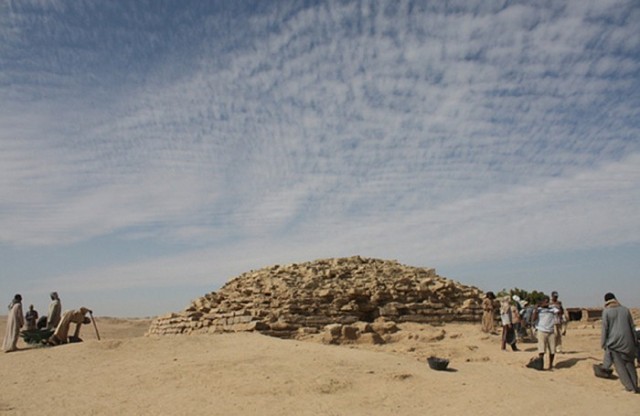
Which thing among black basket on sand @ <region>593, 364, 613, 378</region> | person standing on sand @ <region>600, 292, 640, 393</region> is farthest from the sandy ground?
person standing on sand @ <region>600, 292, 640, 393</region>

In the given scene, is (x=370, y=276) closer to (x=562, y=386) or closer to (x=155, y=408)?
(x=562, y=386)

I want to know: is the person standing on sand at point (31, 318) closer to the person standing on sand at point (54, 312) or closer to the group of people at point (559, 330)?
the person standing on sand at point (54, 312)

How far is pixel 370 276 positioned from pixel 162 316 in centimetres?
668

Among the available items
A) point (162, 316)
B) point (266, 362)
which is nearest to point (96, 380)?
Answer: point (266, 362)

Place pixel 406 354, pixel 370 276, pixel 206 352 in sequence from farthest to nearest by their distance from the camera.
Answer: pixel 370 276 → pixel 406 354 → pixel 206 352

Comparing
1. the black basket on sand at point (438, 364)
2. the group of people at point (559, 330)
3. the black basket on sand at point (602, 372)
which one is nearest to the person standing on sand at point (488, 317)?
the group of people at point (559, 330)

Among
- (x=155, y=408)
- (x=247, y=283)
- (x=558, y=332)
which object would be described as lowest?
(x=155, y=408)

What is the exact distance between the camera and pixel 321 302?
14312 millimetres

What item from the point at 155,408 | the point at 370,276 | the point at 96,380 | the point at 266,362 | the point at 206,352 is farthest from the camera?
the point at 370,276

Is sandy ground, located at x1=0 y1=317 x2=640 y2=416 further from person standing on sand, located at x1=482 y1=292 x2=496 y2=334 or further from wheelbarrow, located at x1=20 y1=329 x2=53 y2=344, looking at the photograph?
person standing on sand, located at x1=482 y1=292 x2=496 y2=334

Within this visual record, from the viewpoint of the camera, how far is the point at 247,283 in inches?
664

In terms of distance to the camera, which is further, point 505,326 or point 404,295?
point 404,295

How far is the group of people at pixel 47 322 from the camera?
39.0 feet

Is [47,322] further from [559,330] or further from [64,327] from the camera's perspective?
[559,330]
